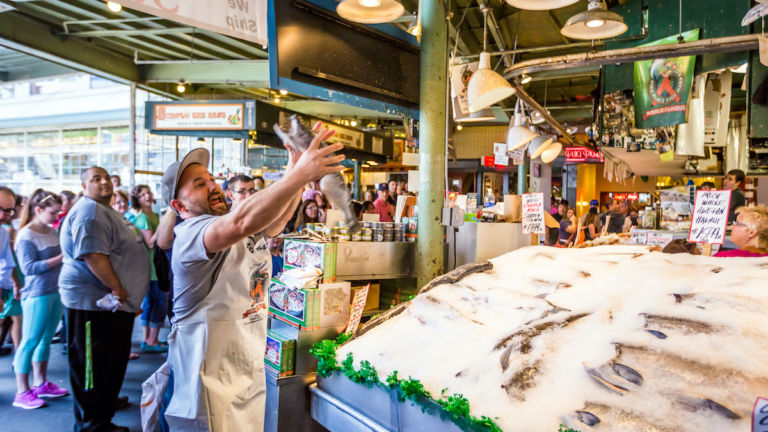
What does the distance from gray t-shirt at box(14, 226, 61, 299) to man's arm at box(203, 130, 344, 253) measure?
345 cm

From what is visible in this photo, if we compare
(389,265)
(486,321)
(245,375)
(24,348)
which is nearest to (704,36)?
(389,265)

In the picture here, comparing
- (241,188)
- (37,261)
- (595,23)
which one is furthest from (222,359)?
(595,23)

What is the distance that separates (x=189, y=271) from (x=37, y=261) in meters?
3.20

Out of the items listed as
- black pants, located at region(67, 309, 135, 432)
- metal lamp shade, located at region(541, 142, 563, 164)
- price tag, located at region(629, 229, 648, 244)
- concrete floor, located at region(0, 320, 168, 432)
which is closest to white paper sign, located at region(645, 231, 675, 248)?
price tag, located at region(629, 229, 648, 244)

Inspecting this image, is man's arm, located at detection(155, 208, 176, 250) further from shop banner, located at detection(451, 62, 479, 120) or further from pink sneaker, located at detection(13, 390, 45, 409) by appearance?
shop banner, located at detection(451, 62, 479, 120)

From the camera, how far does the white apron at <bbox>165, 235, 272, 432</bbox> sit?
6.31 feet

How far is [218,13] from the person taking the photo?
8.81 feet

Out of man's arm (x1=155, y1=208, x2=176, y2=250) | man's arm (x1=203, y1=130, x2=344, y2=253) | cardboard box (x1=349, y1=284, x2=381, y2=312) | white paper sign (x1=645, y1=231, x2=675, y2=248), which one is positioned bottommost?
cardboard box (x1=349, y1=284, x2=381, y2=312)

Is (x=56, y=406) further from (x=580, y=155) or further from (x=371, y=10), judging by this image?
(x=580, y=155)

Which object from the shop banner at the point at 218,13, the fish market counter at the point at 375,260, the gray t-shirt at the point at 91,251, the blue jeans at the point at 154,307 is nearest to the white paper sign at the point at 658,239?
the fish market counter at the point at 375,260

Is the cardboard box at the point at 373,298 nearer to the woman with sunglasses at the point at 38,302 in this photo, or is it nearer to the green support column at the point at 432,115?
the green support column at the point at 432,115

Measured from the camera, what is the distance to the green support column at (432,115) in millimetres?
3832

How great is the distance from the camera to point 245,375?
2049 millimetres

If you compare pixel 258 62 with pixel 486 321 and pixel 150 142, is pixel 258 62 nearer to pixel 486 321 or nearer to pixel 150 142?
pixel 150 142
